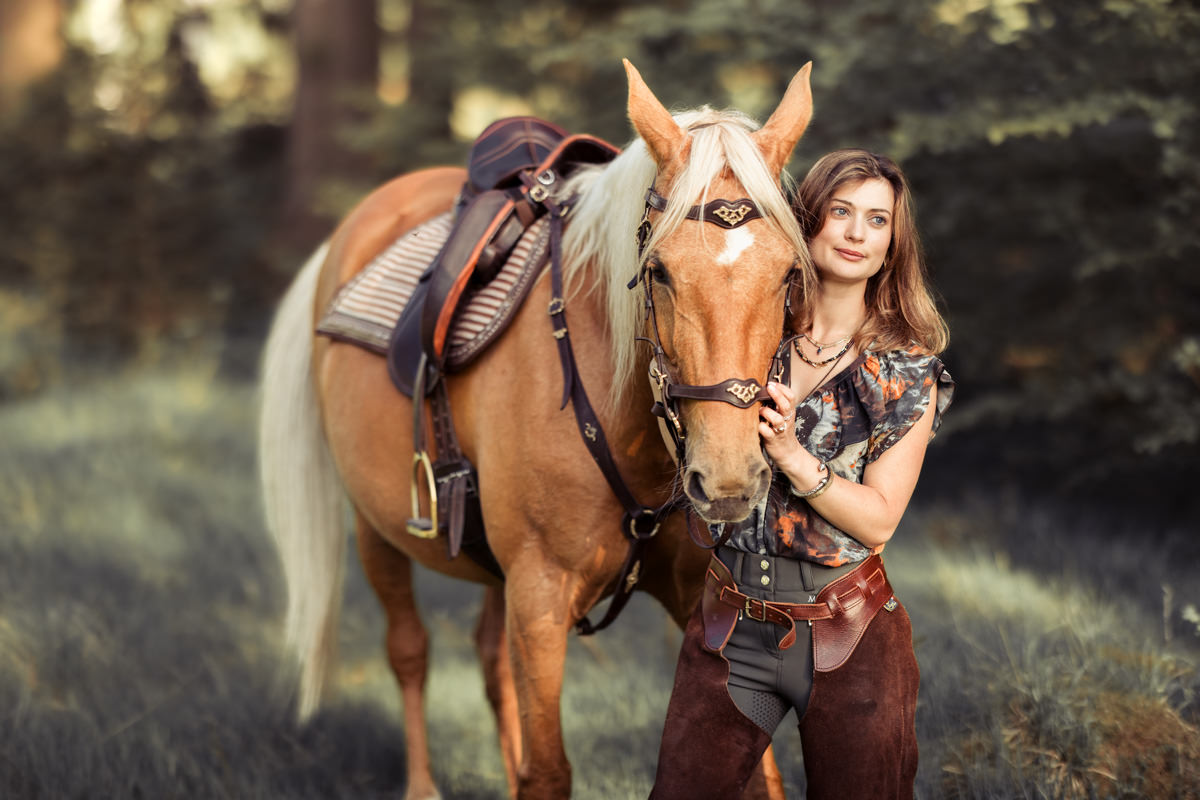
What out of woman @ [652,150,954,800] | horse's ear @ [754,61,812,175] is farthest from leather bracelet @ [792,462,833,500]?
horse's ear @ [754,61,812,175]

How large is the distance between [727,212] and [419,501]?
1.51 m

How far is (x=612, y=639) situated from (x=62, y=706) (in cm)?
218

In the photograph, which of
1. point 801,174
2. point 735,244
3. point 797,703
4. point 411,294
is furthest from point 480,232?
point 801,174

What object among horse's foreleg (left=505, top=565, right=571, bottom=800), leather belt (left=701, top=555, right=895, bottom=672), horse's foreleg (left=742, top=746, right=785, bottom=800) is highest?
leather belt (left=701, top=555, right=895, bottom=672)

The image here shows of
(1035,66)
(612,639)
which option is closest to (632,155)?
(612,639)

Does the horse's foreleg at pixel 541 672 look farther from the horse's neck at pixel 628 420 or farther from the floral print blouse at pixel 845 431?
the floral print blouse at pixel 845 431

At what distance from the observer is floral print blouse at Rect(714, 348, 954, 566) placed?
1887 mm

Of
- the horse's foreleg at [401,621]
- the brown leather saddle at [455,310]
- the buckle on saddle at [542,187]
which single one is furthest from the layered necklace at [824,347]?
the horse's foreleg at [401,621]

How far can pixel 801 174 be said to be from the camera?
16.2ft

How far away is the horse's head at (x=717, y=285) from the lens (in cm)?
171

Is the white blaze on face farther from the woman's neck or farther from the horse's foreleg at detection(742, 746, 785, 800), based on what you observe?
the horse's foreleg at detection(742, 746, 785, 800)

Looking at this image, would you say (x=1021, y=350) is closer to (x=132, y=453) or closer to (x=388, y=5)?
(x=132, y=453)

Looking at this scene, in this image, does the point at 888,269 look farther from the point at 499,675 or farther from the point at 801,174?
the point at 801,174

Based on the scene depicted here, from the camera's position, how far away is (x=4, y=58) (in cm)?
1126
